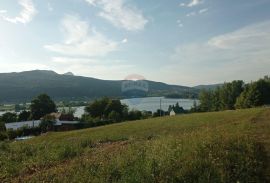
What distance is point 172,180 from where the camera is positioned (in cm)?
796

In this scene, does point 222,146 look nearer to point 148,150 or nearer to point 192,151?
point 192,151

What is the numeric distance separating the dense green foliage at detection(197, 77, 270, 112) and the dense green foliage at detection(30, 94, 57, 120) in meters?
43.6

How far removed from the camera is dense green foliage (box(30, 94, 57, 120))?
347 ft

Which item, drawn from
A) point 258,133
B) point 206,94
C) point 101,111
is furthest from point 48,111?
point 258,133

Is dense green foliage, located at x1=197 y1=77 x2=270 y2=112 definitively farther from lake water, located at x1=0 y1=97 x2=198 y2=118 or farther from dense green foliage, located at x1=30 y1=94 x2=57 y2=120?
dense green foliage, located at x1=30 y1=94 x2=57 y2=120

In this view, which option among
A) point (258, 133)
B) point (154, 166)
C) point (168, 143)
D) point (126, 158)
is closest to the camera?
point (154, 166)

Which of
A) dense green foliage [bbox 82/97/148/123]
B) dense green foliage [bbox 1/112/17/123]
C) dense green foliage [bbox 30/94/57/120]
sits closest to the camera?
dense green foliage [bbox 82/97/148/123]

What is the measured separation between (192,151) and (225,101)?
93.8 metres

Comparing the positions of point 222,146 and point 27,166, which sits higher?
point 222,146

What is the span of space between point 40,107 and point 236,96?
5450cm

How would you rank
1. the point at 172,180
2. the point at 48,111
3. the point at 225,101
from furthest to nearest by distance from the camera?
the point at 48,111
the point at 225,101
the point at 172,180

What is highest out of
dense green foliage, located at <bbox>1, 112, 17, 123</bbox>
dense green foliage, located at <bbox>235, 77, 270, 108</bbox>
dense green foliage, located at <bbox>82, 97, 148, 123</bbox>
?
dense green foliage, located at <bbox>235, 77, 270, 108</bbox>

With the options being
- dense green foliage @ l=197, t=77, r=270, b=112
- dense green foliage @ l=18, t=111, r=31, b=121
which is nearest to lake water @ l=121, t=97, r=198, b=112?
dense green foliage @ l=197, t=77, r=270, b=112

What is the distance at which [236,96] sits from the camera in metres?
101
